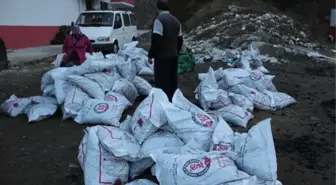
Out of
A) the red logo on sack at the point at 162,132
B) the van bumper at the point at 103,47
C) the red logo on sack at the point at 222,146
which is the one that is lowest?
the van bumper at the point at 103,47

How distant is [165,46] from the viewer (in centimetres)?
474

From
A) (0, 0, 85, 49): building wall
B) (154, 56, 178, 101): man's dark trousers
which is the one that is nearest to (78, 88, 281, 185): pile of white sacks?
(154, 56, 178, 101): man's dark trousers

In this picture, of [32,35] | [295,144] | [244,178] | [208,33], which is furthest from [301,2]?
[244,178]

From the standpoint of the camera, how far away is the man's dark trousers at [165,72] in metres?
4.83

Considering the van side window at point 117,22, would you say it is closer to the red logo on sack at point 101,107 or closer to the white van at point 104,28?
the white van at point 104,28

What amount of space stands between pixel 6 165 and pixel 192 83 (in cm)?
467

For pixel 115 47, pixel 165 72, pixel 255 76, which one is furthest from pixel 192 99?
pixel 115 47

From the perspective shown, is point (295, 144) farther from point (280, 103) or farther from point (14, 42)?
point (14, 42)

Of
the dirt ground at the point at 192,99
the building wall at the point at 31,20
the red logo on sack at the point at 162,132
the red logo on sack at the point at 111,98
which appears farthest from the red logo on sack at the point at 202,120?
the building wall at the point at 31,20

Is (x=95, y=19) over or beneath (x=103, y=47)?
over

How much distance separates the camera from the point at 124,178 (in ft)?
10.0

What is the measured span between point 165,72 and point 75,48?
2.08m

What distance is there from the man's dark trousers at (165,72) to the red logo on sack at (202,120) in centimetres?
154

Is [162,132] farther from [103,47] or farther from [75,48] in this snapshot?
[103,47]
